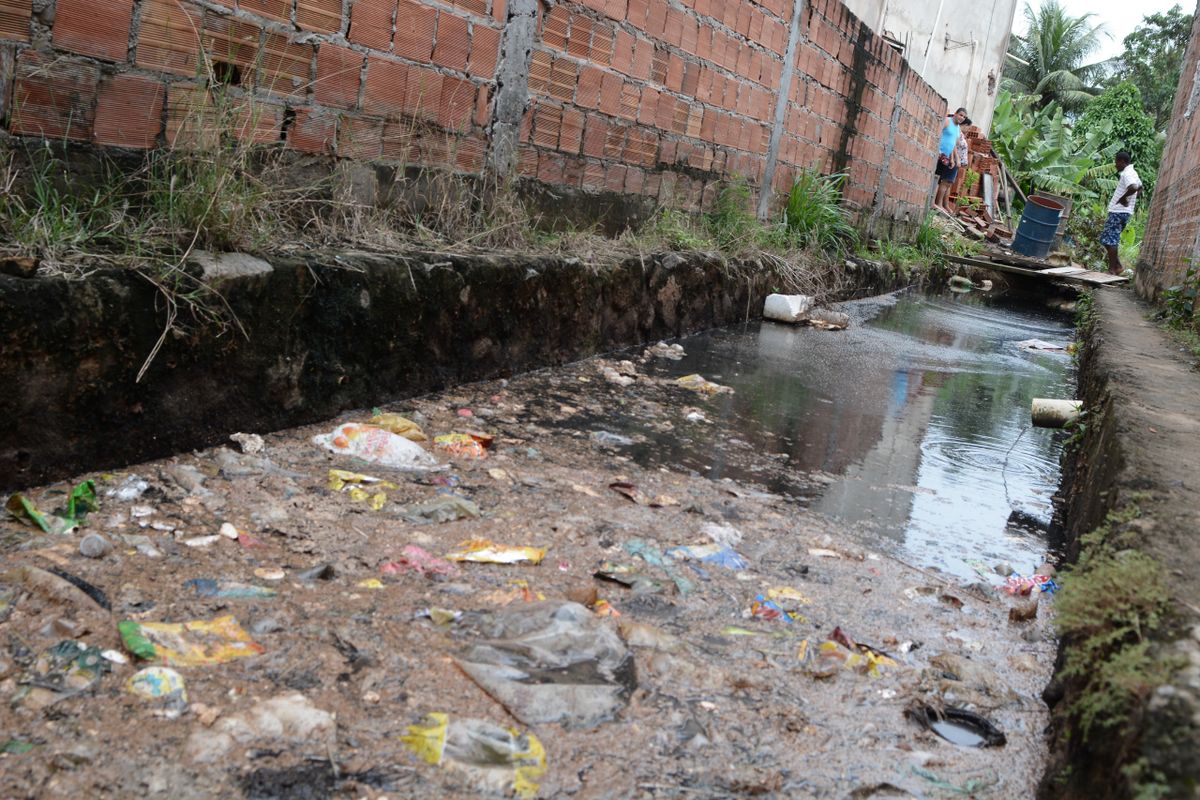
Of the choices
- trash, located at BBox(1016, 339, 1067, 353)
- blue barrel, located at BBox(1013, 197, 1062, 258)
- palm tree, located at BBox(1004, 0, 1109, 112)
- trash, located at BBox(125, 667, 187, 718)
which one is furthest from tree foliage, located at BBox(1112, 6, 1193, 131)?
trash, located at BBox(125, 667, 187, 718)

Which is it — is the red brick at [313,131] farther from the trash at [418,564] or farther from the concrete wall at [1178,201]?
the concrete wall at [1178,201]

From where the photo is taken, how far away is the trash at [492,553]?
2107 mm

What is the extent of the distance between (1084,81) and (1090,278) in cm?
3125

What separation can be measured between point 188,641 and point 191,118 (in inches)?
60.8

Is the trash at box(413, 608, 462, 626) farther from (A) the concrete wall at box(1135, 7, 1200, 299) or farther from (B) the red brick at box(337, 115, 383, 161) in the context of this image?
(A) the concrete wall at box(1135, 7, 1200, 299)

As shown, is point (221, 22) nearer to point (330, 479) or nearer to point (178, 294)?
point (178, 294)

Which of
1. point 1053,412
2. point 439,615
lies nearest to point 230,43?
point 439,615

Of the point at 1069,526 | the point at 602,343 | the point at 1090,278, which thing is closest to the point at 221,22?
the point at 602,343

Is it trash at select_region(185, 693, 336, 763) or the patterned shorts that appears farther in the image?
the patterned shorts

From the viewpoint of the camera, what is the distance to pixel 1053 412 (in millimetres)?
4191

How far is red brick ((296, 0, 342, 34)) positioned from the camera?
2.92 metres

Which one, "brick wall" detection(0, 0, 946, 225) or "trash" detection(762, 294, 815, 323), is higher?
"brick wall" detection(0, 0, 946, 225)

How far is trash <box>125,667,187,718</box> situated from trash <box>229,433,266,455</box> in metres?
1.04

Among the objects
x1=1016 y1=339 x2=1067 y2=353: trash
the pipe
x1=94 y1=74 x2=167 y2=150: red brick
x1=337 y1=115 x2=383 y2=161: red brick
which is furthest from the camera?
x1=1016 y1=339 x2=1067 y2=353: trash
